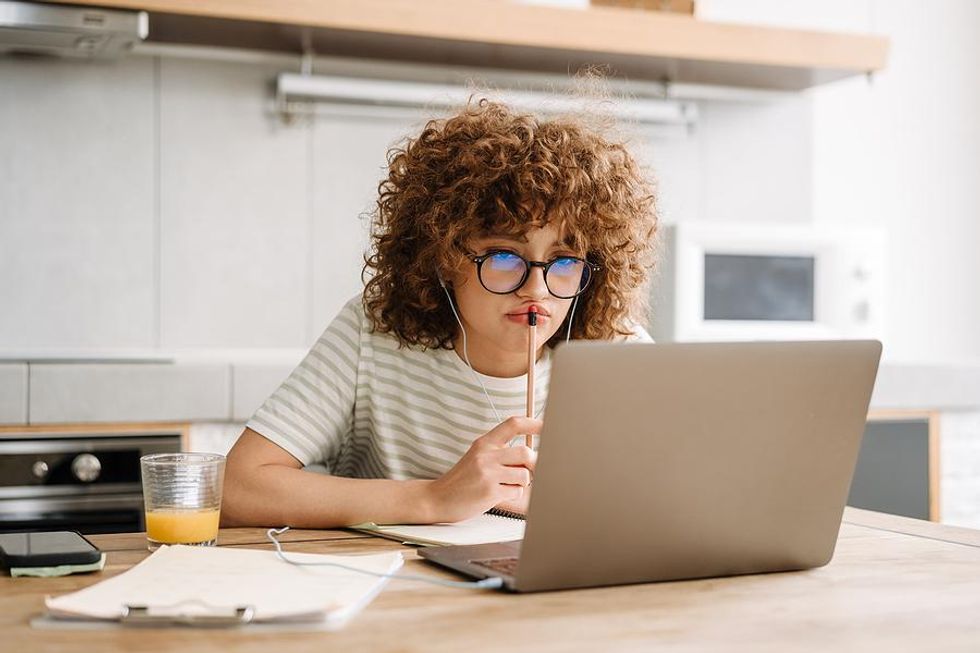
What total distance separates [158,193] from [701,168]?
60.2 inches

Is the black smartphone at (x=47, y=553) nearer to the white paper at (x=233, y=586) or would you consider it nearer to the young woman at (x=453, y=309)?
the white paper at (x=233, y=586)

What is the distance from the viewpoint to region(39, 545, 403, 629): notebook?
842mm

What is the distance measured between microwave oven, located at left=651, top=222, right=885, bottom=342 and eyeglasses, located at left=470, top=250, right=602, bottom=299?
1.43 m

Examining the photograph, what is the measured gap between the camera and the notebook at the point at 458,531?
→ 3.89 ft

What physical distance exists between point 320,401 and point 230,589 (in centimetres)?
66

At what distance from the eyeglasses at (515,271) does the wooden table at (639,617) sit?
42cm

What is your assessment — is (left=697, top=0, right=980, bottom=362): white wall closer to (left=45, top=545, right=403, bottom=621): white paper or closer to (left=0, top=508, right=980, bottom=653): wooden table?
(left=0, top=508, right=980, bottom=653): wooden table

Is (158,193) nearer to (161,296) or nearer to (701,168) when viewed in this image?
(161,296)

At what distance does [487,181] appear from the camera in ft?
4.93

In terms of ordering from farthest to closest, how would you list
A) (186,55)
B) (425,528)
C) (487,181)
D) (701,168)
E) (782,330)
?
(701,168) < (782,330) < (186,55) < (487,181) < (425,528)

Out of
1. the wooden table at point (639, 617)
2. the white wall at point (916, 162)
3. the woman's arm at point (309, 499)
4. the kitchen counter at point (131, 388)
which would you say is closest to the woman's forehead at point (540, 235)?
the woman's arm at point (309, 499)

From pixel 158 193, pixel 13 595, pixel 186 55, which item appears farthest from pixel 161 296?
pixel 13 595

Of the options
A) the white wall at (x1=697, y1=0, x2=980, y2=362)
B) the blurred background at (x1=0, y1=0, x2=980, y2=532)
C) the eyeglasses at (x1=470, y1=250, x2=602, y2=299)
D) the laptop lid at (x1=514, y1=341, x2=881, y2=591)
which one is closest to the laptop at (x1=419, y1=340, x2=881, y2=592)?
the laptop lid at (x1=514, y1=341, x2=881, y2=591)

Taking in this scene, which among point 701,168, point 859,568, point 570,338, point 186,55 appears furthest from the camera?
point 701,168
